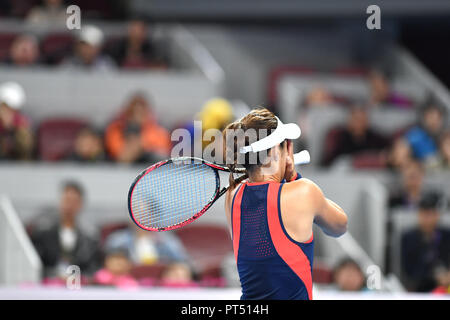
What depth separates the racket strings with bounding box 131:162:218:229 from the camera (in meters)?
2.55

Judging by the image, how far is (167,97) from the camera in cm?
770

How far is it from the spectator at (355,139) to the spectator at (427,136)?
0.98 ft

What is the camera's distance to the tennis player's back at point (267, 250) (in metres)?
2.35

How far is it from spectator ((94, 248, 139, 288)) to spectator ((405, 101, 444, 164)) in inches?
121

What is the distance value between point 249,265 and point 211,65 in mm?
6266

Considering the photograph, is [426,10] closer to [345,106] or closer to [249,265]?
[345,106]

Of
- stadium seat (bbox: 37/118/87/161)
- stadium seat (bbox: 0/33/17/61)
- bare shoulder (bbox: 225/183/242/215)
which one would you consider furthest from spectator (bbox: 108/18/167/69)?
bare shoulder (bbox: 225/183/242/215)

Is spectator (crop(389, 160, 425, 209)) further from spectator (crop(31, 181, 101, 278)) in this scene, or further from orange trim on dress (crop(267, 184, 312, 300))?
orange trim on dress (crop(267, 184, 312, 300))

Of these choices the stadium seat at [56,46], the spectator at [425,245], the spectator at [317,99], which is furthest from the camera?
the stadium seat at [56,46]

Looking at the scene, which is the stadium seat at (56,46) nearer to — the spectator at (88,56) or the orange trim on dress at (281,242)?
the spectator at (88,56)

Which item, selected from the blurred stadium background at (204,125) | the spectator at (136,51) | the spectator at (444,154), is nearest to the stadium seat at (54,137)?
the blurred stadium background at (204,125)

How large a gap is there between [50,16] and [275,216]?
690 centimetres

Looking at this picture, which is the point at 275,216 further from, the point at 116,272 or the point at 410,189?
the point at 410,189
